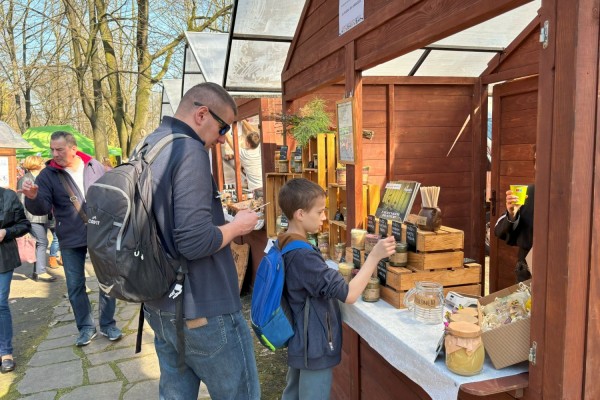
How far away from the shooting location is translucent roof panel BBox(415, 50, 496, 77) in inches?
163

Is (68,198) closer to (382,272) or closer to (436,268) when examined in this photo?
(382,272)

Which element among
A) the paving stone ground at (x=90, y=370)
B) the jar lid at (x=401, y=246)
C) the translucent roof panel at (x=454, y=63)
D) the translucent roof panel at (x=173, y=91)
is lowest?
the paving stone ground at (x=90, y=370)

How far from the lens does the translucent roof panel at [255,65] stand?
5.06 m

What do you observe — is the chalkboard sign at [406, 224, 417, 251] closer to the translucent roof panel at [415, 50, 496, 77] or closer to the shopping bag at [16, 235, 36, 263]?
the translucent roof panel at [415, 50, 496, 77]

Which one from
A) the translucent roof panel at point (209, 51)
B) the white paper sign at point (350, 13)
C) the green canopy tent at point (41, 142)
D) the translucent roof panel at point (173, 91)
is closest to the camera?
the white paper sign at point (350, 13)

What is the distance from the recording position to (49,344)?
14.9ft

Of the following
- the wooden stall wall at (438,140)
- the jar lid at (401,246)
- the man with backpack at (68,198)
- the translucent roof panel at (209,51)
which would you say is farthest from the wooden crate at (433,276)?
the translucent roof panel at (209,51)

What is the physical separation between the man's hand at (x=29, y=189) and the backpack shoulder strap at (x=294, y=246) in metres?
2.79

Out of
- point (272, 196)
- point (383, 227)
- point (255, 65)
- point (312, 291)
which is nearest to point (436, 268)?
point (383, 227)

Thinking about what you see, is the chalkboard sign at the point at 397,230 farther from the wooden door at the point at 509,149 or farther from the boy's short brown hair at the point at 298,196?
the wooden door at the point at 509,149

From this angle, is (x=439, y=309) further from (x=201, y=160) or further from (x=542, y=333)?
(x=201, y=160)

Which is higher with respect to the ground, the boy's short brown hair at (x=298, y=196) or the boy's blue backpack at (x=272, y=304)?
the boy's short brown hair at (x=298, y=196)

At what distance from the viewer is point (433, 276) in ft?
7.40

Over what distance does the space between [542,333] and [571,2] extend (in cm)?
105
